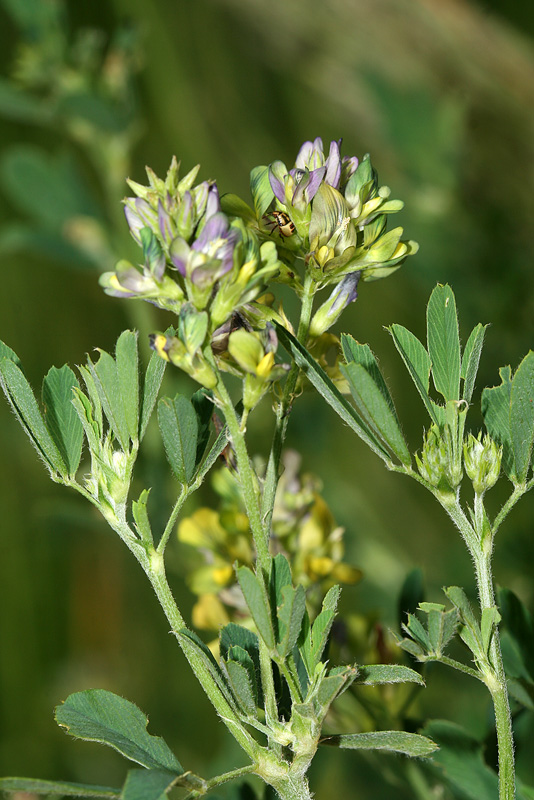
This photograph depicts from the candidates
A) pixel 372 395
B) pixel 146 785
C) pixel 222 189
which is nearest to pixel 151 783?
pixel 146 785

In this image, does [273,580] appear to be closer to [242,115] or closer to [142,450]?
[142,450]

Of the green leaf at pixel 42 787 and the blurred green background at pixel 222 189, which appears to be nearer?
the green leaf at pixel 42 787

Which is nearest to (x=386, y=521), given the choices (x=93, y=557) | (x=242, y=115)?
(x=93, y=557)

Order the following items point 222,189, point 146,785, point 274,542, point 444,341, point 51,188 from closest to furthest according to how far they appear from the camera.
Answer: point 146,785
point 444,341
point 274,542
point 51,188
point 222,189

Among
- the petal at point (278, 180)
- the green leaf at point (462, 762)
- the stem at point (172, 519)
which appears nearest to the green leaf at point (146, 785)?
Answer: the stem at point (172, 519)

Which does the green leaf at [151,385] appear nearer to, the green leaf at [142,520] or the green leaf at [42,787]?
the green leaf at [142,520]

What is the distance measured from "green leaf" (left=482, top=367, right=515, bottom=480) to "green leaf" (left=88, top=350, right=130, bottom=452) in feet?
0.68

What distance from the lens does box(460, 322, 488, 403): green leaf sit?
0.44 metres

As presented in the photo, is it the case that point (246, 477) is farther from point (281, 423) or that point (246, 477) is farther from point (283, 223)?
point (283, 223)

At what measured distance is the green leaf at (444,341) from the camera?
451mm

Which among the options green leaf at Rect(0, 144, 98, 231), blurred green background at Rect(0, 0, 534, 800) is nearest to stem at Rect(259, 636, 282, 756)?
blurred green background at Rect(0, 0, 534, 800)

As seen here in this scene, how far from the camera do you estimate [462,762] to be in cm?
51

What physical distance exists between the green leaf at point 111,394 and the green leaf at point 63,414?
0.9 inches

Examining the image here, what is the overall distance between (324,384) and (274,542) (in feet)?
0.86
